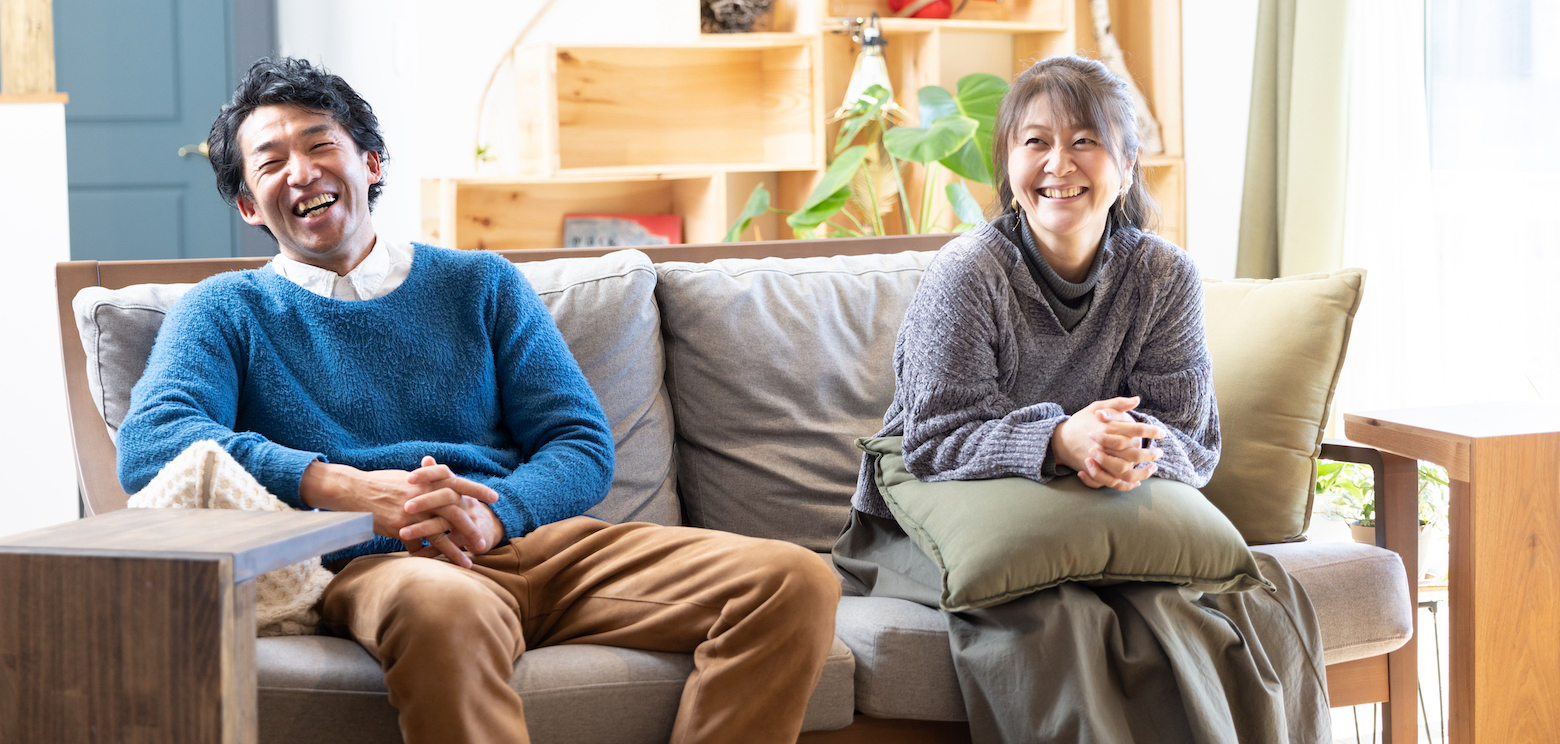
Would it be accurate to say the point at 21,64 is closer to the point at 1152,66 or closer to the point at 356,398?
the point at 356,398

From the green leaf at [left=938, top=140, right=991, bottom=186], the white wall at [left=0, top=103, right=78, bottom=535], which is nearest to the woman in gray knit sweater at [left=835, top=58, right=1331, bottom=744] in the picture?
the green leaf at [left=938, top=140, right=991, bottom=186]

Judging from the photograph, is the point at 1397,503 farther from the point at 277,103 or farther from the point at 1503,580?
the point at 277,103

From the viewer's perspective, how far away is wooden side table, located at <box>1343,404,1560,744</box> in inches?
63.5

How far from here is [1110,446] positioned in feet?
4.56

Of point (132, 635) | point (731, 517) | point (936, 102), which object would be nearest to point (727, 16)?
point (936, 102)

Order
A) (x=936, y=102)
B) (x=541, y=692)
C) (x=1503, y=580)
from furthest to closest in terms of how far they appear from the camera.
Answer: (x=936, y=102)
(x=1503, y=580)
(x=541, y=692)

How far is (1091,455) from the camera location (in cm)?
140

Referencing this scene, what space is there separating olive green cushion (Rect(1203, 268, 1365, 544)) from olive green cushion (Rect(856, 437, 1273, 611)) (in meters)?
0.29

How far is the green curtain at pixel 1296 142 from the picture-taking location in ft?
9.43

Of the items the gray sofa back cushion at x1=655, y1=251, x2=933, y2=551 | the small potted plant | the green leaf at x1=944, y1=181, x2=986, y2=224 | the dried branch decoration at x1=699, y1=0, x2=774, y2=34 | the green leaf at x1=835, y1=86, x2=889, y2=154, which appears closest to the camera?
the gray sofa back cushion at x1=655, y1=251, x2=933, y2=551

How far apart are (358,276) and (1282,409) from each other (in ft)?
4.18

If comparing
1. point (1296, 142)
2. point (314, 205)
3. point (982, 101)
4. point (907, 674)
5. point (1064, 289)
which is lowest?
point (907, 674)

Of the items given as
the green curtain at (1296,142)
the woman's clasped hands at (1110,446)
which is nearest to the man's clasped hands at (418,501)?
the woman's clasped hands at (1110,446)

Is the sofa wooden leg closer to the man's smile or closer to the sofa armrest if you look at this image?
the sofa armrest
